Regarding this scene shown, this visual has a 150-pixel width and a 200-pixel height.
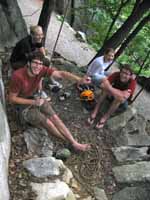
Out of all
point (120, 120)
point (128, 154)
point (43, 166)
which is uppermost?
point (43, 166)

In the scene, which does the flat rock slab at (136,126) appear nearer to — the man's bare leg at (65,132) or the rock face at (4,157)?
the man's bare leg at (65,132)

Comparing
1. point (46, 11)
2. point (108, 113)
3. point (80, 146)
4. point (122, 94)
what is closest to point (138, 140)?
point (108, 113)

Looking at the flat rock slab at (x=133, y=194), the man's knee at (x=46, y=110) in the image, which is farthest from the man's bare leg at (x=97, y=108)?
the flat rock slab at (x=133, y=194)

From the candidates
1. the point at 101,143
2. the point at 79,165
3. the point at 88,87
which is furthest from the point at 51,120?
A: the point at 88,87

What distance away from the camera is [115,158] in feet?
24.4

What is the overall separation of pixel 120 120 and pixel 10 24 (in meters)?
3.33

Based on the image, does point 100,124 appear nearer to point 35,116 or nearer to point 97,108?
point 97,108

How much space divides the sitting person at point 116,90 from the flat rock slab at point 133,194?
5.35ft

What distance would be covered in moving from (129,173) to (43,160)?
1.51 meters

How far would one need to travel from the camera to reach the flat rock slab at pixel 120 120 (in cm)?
829

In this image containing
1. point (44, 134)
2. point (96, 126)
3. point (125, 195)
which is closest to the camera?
point (125, 195)

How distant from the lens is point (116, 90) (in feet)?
24.8

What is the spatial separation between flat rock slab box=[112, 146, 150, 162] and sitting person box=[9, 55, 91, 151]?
0.76m

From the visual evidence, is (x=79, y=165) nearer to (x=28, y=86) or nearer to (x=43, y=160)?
(x=43, y=160)
